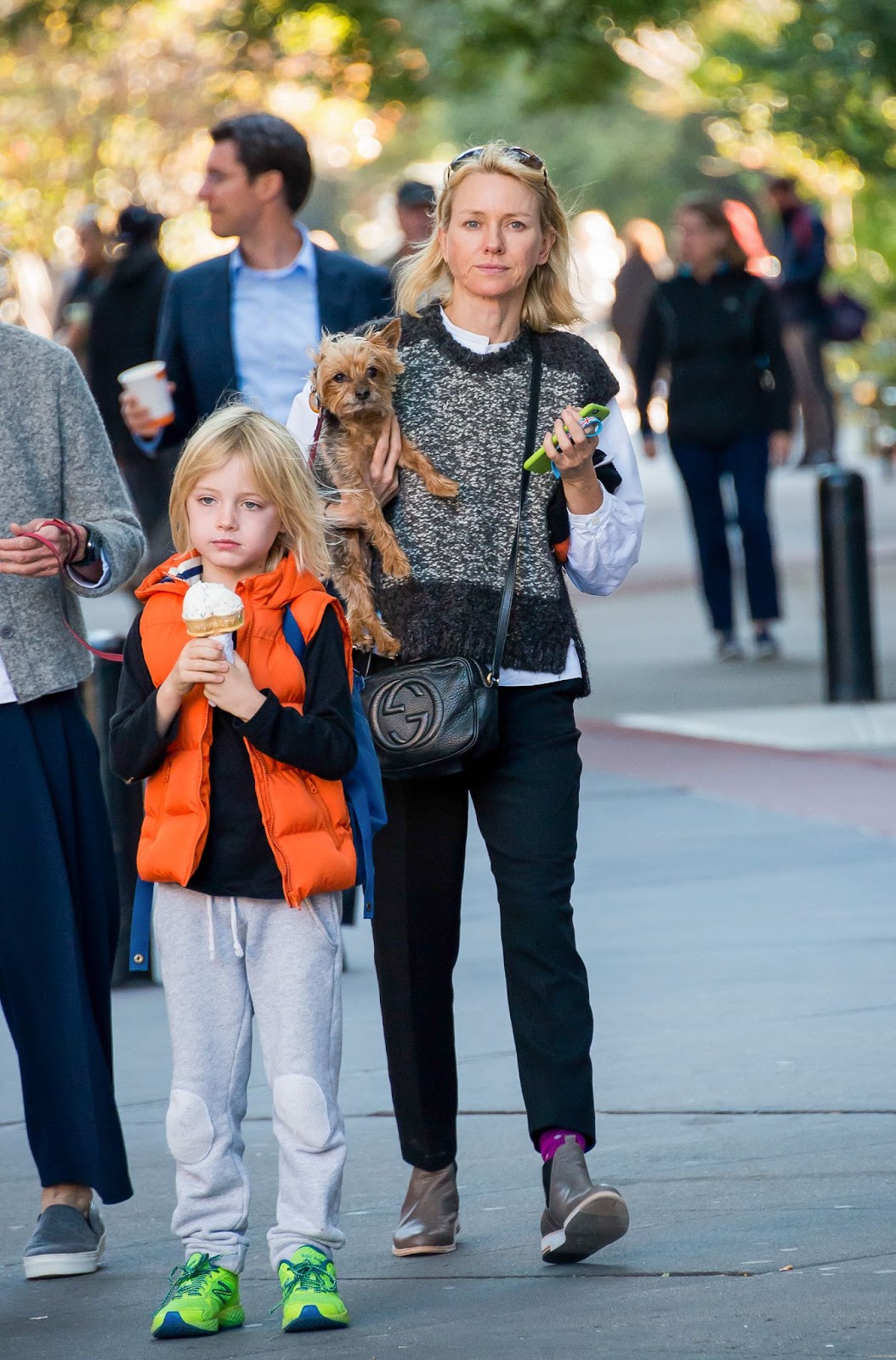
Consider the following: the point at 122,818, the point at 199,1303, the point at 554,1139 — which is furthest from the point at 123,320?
the point at 199,1303

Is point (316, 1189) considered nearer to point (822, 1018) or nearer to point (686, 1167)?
point (686, 1167)

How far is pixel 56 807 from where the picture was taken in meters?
4.69

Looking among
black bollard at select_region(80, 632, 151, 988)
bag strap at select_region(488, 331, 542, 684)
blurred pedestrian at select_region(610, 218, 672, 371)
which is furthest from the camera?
blurred pedestrian at select_region(610, 218, 672, 371)

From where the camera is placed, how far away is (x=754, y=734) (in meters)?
10.5

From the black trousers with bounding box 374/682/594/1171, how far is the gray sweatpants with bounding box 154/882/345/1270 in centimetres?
43

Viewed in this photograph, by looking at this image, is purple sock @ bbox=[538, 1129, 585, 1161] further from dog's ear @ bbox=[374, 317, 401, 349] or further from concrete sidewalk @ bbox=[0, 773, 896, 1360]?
dog's ear @ bbox=[374, 317, 401, 349]

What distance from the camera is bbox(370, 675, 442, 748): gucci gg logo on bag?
14.0 ft

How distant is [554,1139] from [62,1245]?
0.95 meters

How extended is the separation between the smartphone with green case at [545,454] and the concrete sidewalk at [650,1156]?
1.44 meters

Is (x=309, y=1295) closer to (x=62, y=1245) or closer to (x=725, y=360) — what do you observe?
(x=62, y=1245)

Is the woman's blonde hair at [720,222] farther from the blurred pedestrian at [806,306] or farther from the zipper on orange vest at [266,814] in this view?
the zipper on orange vest at [266,814]

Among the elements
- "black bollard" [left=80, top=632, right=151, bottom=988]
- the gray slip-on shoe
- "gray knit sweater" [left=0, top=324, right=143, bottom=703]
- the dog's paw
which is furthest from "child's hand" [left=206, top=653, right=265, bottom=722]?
"black bollard" [left=80, top=632, right=151, bottom=988]

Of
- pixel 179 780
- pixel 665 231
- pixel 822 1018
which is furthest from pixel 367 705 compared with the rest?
pixel 665 231

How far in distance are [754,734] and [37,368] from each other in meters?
6.23
